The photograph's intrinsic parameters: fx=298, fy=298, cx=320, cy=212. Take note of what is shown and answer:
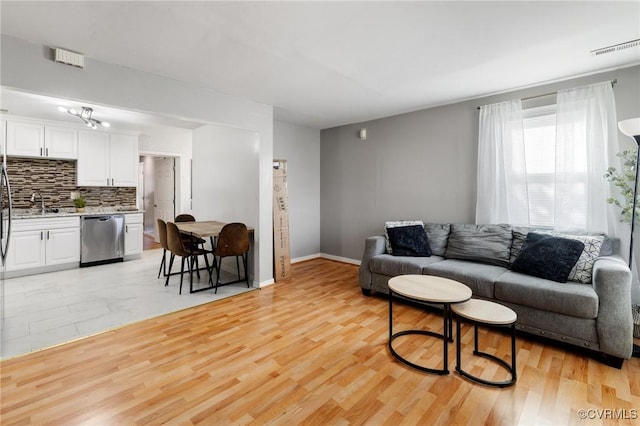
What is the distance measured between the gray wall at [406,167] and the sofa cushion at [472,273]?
0.95 meters

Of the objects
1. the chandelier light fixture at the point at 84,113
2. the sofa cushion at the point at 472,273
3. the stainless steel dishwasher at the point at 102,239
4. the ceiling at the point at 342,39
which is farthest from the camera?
the stainless steel dishwasher at the point at 102,239

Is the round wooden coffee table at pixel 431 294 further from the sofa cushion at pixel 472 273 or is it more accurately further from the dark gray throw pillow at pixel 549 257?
the dark gray throw pillow at pixel 549 257

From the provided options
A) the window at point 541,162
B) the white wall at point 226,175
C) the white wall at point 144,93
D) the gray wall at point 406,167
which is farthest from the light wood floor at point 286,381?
the gray wall at point 406,167

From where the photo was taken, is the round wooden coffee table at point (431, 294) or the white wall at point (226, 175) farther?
the white wall at point (226, 175)

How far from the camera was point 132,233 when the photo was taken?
561cm

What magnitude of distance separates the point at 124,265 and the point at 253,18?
4.90 meters

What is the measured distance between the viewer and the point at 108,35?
7.63 ft

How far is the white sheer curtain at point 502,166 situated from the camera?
3.56 meters

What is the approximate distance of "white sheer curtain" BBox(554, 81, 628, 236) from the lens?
299 cm

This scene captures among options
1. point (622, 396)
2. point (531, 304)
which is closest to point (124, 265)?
point (531, 304)

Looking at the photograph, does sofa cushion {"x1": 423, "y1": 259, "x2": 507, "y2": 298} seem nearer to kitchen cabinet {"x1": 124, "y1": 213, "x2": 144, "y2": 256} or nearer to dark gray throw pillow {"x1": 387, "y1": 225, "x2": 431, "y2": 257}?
dark gray throw pillow {"x1": 387, "y1": 225, "x2": 431, "y2": 257}

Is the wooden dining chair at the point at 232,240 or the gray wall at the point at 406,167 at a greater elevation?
the gray wall at the point at 406,167

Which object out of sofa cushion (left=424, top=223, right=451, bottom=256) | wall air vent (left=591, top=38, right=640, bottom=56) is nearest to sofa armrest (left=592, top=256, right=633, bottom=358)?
sofa cushion (left=424, top=223, right=451, bottom=256)

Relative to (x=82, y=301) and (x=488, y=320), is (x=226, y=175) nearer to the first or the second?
(x=82, y=301)
